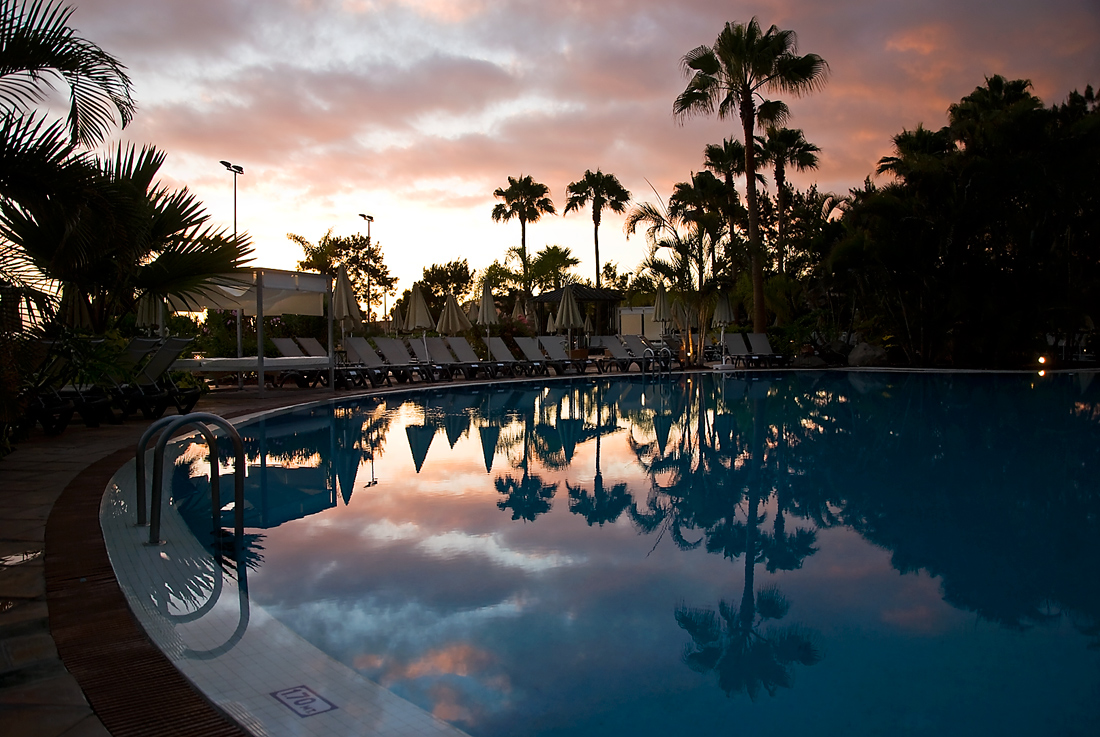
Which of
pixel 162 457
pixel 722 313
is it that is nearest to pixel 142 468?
pixel 162 457

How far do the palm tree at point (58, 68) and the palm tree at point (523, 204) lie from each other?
3352cm

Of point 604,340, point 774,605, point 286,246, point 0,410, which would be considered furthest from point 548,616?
point 286,246

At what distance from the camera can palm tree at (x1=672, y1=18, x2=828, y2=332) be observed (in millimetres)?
21094

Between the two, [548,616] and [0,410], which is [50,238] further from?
[548,616]

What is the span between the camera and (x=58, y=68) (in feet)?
14.3

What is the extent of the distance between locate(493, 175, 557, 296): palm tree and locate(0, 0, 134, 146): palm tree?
110 ft

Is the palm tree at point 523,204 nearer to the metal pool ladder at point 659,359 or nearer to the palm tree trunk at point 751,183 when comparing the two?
the palm tree trunk at point 751,183

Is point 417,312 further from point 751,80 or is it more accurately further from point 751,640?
point 751,640

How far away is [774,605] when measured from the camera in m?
3.11

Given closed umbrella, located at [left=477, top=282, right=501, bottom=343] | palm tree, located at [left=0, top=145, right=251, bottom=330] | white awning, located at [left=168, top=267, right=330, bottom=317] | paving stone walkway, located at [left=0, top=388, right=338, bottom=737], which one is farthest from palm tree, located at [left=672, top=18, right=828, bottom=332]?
paving stone walkway, located at [left=0, top=388, right=338, bottom=737]

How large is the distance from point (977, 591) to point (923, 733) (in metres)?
1.47

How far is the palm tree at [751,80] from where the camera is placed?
2109 cm

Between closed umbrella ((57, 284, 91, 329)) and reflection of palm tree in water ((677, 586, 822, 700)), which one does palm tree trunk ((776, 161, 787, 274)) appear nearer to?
closed umbrella ((57, 284, 91, 329))

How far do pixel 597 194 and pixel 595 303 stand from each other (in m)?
5.57
